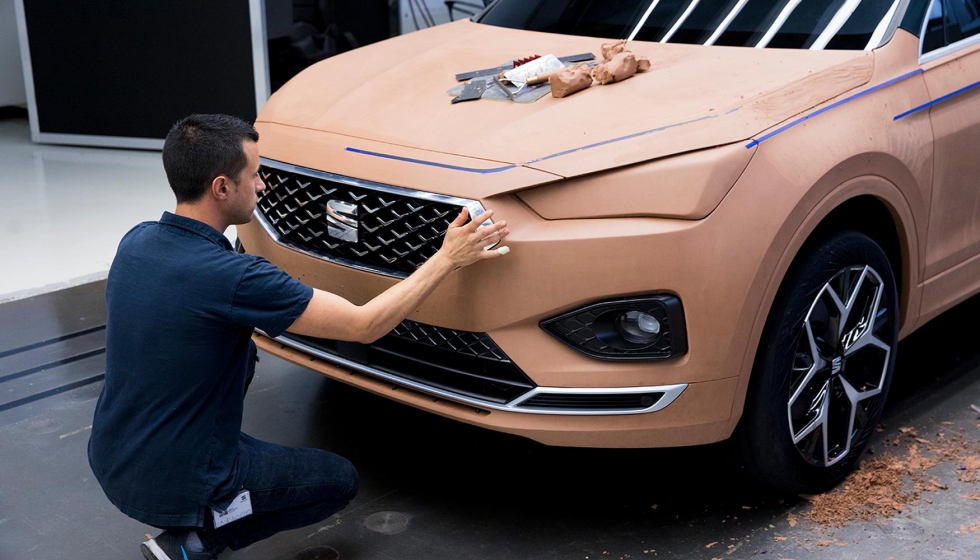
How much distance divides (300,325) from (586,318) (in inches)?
28.1

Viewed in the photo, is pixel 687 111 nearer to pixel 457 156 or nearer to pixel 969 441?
pixel 457 156

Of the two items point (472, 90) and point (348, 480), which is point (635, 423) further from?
point (472, 90)

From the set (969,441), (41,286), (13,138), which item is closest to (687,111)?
(969,441)

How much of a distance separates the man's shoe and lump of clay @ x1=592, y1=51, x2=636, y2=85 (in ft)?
5.60

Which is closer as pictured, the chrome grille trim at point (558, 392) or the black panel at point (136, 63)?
the chrome grille trim at point (558, 392)

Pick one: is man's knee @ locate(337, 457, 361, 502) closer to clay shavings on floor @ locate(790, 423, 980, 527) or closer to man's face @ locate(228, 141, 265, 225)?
man's face @ locate(228, 141, 265, 225)

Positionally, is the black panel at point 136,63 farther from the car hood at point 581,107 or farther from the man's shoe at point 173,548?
the man's shoe at point 173,548

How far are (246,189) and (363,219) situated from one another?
0.37 meters

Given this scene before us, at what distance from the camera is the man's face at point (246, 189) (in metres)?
2.44

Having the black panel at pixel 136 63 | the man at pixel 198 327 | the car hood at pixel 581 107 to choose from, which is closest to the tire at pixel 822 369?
the car hood at pixel 581 107

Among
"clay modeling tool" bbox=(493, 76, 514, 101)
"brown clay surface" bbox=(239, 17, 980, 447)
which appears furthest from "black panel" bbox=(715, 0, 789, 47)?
"clay modeling tool" bbox=(493, 76, 514, 101)

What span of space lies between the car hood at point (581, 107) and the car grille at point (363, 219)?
5.3 inches

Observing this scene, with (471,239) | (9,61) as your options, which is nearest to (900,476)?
(471,239)

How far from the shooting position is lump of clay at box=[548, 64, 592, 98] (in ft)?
9.39
